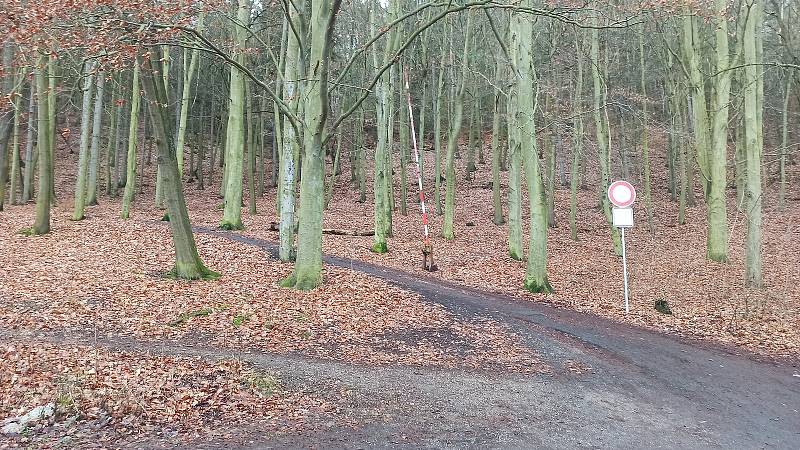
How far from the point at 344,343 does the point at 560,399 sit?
10.5ft

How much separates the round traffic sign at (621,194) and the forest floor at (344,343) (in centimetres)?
196

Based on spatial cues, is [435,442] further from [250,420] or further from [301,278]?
[301,278]

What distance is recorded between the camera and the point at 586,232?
24.3 m

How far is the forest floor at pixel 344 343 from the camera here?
5.27 meters

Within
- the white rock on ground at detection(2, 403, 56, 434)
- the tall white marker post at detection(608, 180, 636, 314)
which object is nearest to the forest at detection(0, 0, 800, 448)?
the white rock on ground at detection(2, 403, 56, 434)

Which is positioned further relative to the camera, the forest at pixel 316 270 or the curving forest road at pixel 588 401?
the forest at pixel 316 270

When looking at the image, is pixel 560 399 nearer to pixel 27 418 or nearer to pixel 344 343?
Result: pixel 344 343

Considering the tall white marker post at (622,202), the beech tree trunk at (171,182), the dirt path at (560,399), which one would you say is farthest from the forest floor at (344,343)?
the tall white marker post at (622,202)

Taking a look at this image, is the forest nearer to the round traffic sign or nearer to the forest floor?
the forest floor

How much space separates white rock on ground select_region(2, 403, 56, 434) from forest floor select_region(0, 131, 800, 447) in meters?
0.10

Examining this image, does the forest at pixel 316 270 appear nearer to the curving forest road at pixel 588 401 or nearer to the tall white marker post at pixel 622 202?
the curving forest road at pixel 588 401

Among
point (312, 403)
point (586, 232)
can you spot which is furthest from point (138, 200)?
point (312, 403)

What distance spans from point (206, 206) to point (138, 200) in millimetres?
3682

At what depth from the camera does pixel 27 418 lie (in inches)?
193
